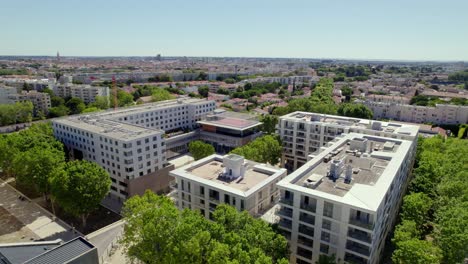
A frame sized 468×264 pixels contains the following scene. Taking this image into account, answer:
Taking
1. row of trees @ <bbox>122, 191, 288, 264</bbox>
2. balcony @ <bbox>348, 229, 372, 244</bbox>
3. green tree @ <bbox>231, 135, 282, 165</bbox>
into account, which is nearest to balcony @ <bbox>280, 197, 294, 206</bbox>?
row of trees @ <bbox>122, 191, 288, 264</bbox>

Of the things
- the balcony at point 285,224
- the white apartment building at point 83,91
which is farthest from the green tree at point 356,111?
the white apartment building at point 83,91

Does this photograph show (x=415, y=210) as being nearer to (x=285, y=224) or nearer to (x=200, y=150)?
(x=285, y=224)

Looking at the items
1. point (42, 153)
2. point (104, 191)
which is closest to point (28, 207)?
point (42, 153)

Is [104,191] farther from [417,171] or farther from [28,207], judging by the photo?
[417,171]

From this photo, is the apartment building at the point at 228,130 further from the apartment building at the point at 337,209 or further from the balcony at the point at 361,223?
the balcony at the point at 361,223

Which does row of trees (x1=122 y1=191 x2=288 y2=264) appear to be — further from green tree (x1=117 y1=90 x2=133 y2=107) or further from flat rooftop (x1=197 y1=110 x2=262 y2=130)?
green tree (x1=117 y1=90 x2=133 y2=107)
